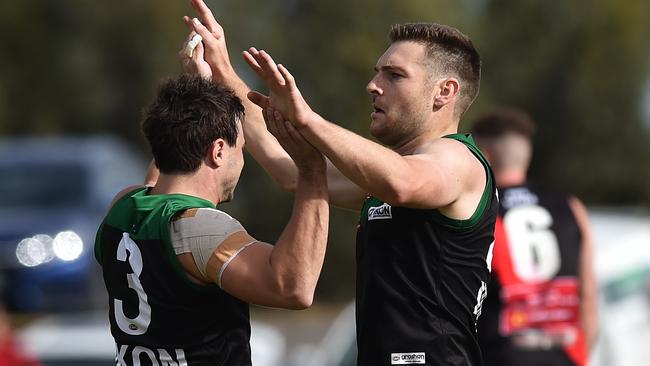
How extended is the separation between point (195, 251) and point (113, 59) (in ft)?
77.7

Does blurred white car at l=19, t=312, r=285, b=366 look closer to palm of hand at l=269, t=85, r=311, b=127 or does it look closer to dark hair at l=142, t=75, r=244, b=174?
dark hair at l=142, t=75, r=244, b=174

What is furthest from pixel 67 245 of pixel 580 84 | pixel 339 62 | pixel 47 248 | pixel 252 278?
pixel 580 84

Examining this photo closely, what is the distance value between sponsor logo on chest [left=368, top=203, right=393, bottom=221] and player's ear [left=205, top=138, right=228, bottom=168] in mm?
590

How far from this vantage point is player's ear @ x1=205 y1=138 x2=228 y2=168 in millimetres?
4703

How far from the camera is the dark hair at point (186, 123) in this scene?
467 cm

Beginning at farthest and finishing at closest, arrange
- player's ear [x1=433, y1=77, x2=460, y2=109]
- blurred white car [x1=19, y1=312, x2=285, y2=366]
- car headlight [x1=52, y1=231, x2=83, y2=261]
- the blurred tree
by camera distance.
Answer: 1. the blurred tree
2. car headlight [x1=52, y1=231, x2=83, y2=261]
3. blurred white car [x1=19, y1=312, x2=285, y2=366]
4. player's ear [x1=433, y1=77, x2=460, y2=109]

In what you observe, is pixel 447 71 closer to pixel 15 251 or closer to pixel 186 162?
pixel 186 162

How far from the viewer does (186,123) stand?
466cm

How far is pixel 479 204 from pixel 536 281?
3000 mm

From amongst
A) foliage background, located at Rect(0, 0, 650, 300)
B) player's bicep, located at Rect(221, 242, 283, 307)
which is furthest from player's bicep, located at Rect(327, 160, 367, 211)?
foliage background, located at Rect(0, 0, 650, 300)

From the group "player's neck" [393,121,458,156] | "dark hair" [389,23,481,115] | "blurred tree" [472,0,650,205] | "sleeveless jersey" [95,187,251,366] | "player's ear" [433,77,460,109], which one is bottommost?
"sleeveless jersey" [95,187,251,366]

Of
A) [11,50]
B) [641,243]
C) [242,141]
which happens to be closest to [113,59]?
[11,50]

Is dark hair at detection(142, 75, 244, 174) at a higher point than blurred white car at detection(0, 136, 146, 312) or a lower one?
lower

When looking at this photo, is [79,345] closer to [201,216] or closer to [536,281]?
[536,281]
